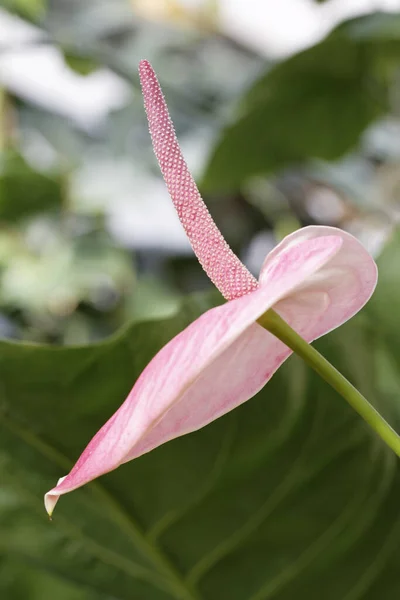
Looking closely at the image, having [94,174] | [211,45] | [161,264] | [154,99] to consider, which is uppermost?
[154,99]

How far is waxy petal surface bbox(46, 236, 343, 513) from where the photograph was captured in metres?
0.13

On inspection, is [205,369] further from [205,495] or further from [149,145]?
[149,145]

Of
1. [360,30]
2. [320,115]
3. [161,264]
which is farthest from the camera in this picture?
[161,264]

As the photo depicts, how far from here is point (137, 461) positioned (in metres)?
0.28

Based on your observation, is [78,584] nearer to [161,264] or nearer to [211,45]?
[161,264]

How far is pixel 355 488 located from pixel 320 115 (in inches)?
17.5

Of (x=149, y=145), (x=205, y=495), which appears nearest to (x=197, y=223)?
(x=205, y=495)

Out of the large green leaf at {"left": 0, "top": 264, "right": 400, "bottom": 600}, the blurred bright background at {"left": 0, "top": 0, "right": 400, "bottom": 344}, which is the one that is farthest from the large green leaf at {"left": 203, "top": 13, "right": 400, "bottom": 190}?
the large green leaf at {"left": 0, "top": 264, "right": 400, "bottom": 600}

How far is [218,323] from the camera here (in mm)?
140

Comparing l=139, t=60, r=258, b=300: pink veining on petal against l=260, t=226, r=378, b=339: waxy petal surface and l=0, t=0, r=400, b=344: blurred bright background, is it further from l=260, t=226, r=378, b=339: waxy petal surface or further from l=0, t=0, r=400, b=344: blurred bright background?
l=0, t=0, r=400, b=344: blurred bright background

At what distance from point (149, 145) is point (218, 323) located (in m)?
1.07

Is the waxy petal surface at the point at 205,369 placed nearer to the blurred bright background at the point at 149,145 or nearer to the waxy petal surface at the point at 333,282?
the waxy petal surface at the point at 333,282

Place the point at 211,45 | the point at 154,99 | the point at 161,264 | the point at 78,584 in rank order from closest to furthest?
1. the point at 154,99
2. the point at 78,584
3. the point at 161,264
4. the point at 211,45

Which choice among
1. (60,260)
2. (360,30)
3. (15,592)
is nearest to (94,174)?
(60,260)
